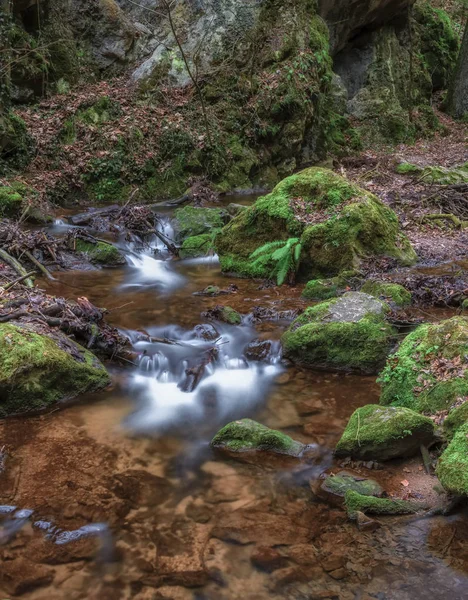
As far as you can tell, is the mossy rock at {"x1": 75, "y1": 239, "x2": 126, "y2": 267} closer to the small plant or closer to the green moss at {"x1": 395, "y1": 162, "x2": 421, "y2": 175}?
the small plant

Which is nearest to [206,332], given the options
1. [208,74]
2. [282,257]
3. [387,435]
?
[282,257]

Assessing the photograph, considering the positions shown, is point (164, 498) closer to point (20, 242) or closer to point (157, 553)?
point (157, 553)

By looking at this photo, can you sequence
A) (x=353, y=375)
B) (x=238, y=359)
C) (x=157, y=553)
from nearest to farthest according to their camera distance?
1. (x=157, y=553)
2. (x=353, y=375)
3. (x=238, y=359)

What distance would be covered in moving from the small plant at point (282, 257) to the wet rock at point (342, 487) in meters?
4.59

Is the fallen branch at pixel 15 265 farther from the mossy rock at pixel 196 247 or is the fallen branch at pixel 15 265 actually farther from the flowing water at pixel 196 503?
the mossy rock at pixel 196 247

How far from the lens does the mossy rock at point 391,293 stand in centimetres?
714

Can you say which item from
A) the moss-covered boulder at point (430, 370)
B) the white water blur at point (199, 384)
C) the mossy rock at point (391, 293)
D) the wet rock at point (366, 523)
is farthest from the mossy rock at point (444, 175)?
the wet rock at point (366, 523)

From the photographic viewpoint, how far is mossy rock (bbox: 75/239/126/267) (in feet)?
32.0

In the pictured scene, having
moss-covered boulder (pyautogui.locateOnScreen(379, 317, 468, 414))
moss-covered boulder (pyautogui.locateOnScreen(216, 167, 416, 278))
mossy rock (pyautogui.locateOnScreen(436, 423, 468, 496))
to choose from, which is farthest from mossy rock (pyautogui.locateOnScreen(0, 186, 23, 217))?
mossy rock (pyautogui.locateOnScreen(436, 423, 468, 496))

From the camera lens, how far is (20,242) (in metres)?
8.97

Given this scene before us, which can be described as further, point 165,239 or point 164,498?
point 165,239

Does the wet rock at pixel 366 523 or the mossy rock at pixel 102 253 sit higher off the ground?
the mossy rock at pixel 102 253

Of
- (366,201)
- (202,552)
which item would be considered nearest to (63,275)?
(366,201)

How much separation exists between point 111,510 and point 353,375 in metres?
3.05
